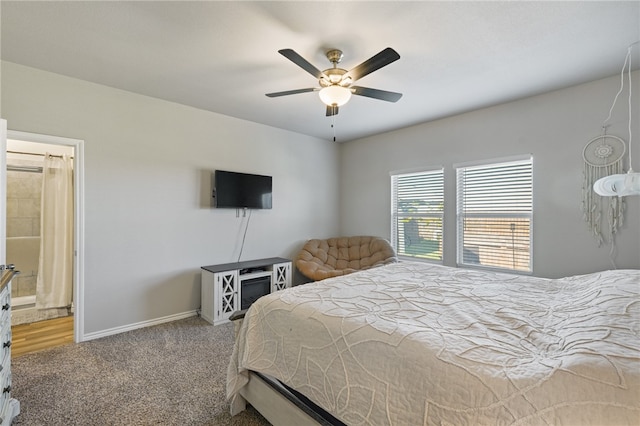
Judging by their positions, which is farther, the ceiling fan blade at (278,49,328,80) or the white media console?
the white media console

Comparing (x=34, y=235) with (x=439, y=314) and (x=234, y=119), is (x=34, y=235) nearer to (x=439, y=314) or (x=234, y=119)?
(x=234, y=119)

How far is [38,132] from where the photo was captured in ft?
8.88

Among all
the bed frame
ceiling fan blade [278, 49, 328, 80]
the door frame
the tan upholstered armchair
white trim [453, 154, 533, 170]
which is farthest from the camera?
the tan upholstered armchair

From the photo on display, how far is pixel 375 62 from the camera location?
6.41ft

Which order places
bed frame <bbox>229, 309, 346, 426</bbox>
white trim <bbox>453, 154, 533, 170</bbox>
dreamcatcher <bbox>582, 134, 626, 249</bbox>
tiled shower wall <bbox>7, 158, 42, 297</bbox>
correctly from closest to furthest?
Result: bed frame <bbox>229, 309, 346, 426</bbox> < dreamcatcher <bbox>582, 134, 626, 249</bbox> < white trim <bbox>453, 154, 533, 170</bbox> < tiled shower wall <bbox>7, 158, 42, 297</bbox>

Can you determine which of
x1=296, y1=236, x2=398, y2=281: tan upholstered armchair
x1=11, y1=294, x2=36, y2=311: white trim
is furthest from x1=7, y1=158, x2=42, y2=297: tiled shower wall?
x1=296, y1=236, x2=398, y2=281: tan upholstered armchair

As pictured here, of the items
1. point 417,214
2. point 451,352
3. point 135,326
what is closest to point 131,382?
point 135,326

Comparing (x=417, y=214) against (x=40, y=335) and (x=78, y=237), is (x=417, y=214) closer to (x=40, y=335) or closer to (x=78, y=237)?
(x=78, y=237)

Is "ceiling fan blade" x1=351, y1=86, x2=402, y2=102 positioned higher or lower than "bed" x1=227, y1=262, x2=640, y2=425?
higher

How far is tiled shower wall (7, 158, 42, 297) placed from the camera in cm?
388

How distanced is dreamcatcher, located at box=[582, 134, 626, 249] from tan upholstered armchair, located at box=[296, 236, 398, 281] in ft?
7.09

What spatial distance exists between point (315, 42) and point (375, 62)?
57cm

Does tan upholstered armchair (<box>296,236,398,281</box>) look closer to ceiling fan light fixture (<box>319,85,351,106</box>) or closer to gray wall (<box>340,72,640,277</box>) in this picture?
gray wall (<box>340,72,640,277</box>)

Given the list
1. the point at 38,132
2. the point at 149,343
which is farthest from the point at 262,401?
the point at 38,132
